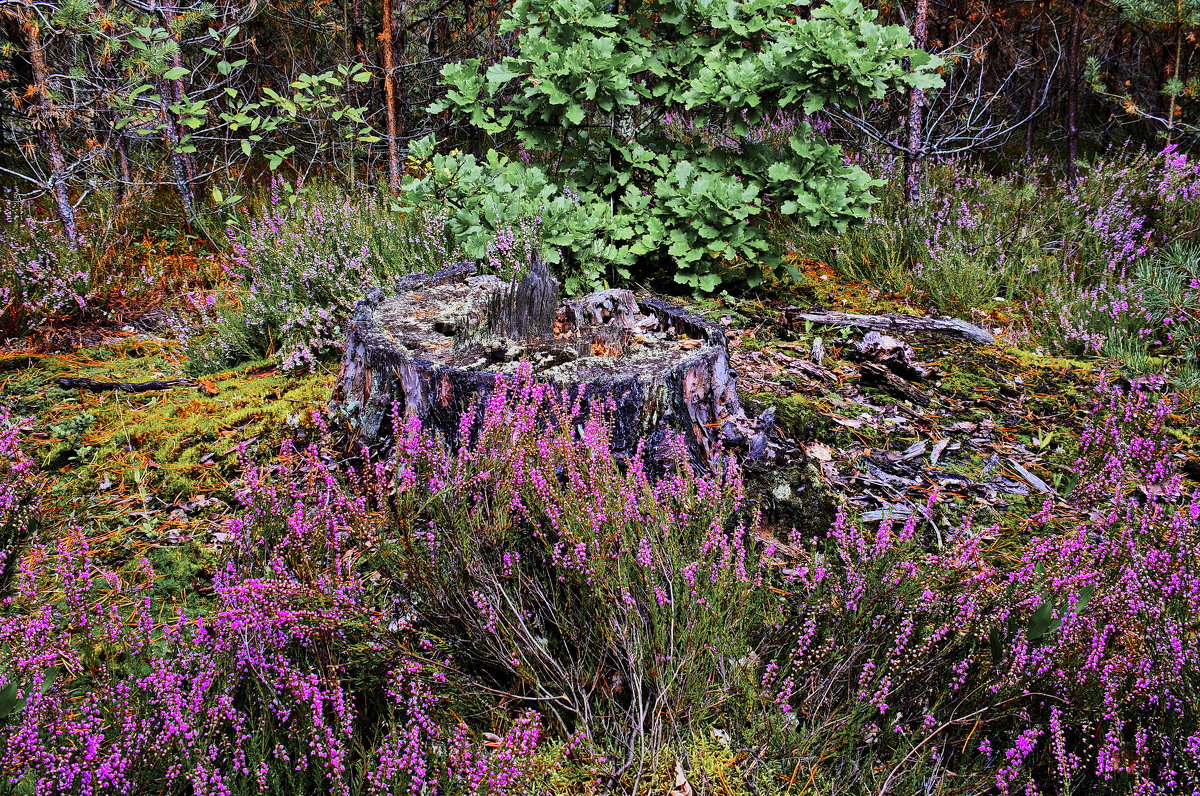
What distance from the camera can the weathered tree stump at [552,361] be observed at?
2.71 m

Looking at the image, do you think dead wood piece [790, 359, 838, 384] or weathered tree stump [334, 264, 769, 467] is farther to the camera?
dead wood piece [790, 359, 838, 384]

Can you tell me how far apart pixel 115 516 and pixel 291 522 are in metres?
1.46

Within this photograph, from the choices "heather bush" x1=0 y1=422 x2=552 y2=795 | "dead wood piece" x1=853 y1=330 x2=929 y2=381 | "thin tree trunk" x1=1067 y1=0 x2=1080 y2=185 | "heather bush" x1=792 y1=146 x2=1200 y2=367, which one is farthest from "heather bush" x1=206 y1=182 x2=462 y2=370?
"thin tree trunk" x1=1067 y1=0 x2=1080 y2=185

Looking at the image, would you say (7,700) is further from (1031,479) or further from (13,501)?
(1031,479)

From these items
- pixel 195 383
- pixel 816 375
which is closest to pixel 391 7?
pixel 195 383

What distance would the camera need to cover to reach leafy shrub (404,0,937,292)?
407 cm

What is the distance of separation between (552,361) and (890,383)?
1.84 m

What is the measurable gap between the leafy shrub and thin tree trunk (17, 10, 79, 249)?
2.40 metres

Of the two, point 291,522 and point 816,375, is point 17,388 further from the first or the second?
point 816,375

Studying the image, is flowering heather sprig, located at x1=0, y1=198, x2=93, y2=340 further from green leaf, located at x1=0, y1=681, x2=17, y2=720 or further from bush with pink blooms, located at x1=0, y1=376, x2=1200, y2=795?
green leaf, located at x1=0, y1=681, x2=17, y2=720

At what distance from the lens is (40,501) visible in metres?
2.90

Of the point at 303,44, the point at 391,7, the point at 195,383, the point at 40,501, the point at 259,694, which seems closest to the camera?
the point at 259,694

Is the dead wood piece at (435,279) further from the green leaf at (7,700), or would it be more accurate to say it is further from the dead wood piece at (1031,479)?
the dead wood piece at (1031,479)

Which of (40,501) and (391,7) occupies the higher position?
(391,7)
